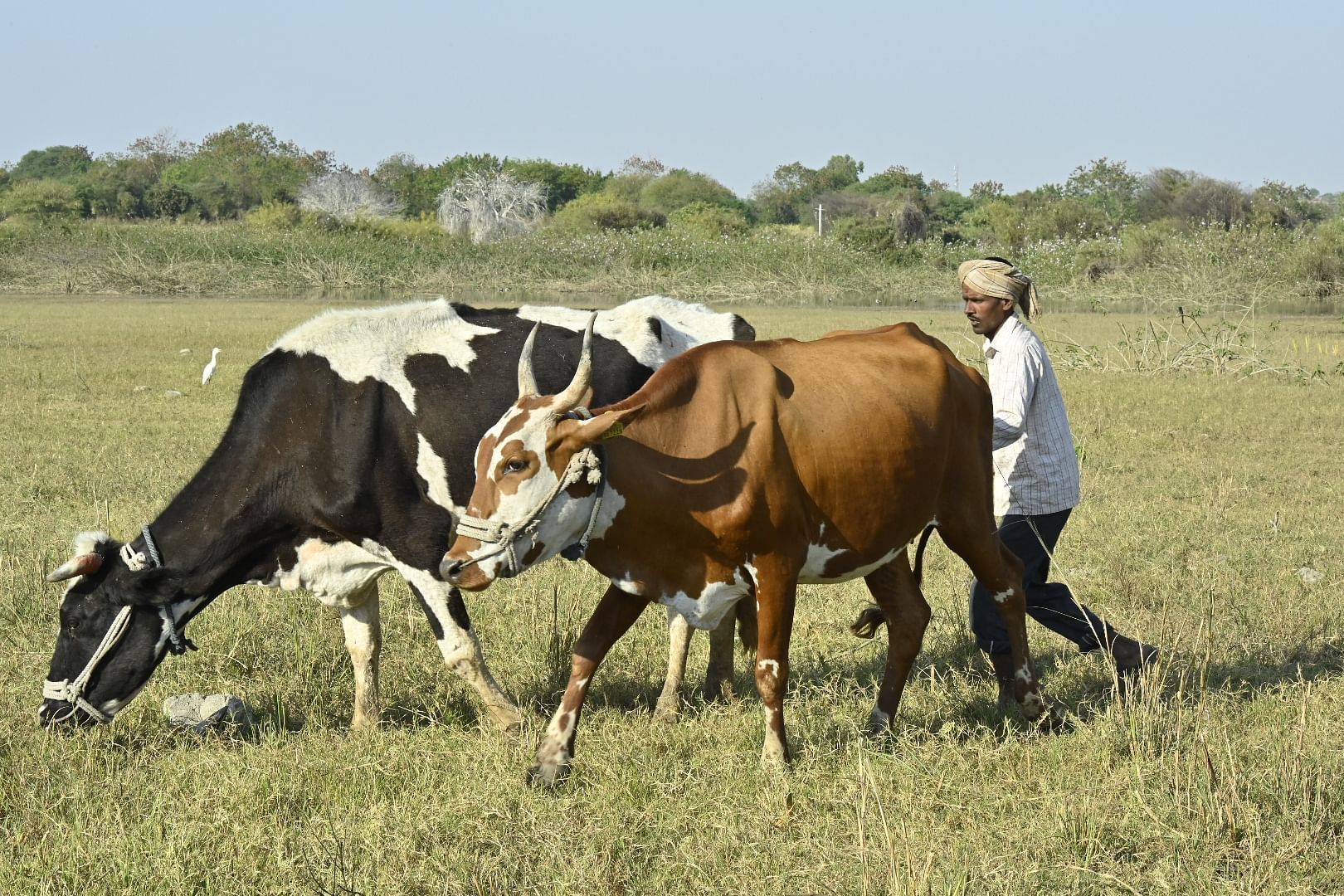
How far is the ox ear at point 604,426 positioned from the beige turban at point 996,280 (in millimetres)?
1871

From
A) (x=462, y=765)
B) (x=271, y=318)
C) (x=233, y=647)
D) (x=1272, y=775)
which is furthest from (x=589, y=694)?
(x=271, y=318)

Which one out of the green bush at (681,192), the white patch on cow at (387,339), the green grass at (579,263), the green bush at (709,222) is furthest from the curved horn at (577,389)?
the green bush at (681,192)

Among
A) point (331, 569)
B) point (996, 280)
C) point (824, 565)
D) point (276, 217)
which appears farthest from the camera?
point (276, 217)

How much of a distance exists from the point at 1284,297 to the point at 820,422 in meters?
32.4

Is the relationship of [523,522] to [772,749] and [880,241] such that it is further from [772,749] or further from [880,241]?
[880,241]

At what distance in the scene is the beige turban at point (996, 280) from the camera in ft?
18.5

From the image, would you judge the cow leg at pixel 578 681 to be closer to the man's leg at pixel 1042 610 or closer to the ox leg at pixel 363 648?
the ox leg at pixel 363 648

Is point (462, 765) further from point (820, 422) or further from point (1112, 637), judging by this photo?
point (1112, 637)

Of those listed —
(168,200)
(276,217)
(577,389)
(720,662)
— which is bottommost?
(720,662)

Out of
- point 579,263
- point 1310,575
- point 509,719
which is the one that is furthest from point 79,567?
point 579,263

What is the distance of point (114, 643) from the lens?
540 centimetres

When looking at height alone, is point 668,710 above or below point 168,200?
below

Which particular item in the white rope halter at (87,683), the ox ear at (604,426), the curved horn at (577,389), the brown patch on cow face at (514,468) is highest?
the curved horn at (577,389)

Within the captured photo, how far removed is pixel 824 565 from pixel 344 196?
6326 cm
